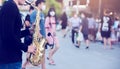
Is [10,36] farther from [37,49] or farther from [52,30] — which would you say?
[52,30]

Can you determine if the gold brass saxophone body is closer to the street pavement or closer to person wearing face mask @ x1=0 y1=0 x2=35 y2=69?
person wearing face mask @ x1=0 y1=0 x2=35 y2=69

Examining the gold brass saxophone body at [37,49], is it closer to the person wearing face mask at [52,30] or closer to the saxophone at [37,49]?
the saxophone at [37,49]

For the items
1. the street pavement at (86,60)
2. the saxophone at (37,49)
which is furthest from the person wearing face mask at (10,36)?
the street pavement at (86,60)

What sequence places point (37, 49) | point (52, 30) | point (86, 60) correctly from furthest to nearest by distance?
point (86, 60), point (52, 30), point (37, 49)

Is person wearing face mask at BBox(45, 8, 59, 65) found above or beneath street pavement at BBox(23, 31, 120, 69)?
above

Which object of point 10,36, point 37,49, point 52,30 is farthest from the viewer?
point 52,30

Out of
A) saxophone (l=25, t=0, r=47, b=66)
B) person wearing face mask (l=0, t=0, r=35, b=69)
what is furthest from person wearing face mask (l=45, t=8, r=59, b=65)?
person wearing face mask (l=0, t=0, r=35, b=69)

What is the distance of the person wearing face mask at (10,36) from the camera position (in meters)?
3.98

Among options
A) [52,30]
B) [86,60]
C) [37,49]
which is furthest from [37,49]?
[86,60]

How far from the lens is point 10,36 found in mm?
3980

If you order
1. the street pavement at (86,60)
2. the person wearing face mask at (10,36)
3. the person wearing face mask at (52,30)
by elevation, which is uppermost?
the person wearing face mask at (10,36)

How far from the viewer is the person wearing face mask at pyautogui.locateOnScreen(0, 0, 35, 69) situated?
3.98 meters

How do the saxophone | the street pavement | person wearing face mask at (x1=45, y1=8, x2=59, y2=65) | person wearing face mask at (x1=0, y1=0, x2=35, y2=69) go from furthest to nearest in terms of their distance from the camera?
the street pavement → person wearing face mask at (x1=45, y1=8, x2=59, y2=65) → the saxophone → person wearing face mask at (x1=0, y1=0, x2=35, y2=69)

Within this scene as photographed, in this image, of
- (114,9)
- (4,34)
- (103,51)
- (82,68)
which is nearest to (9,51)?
(4,34)
